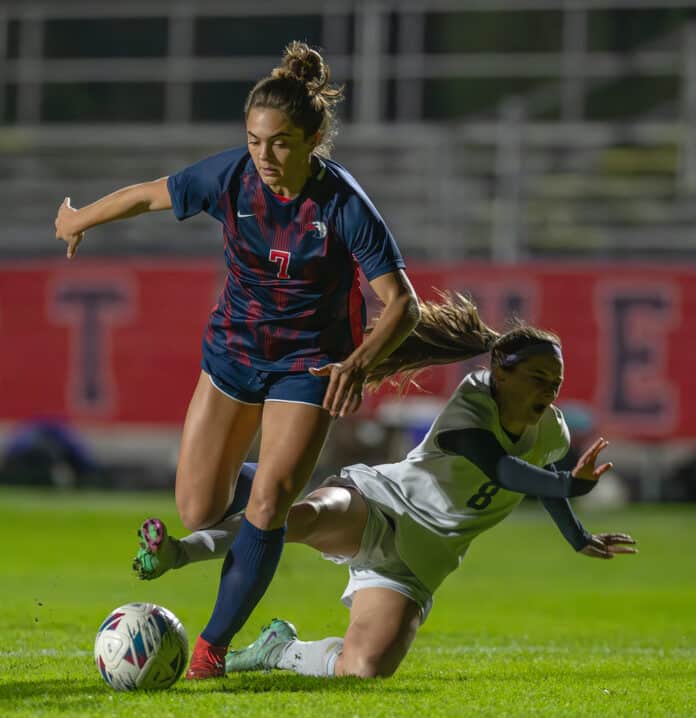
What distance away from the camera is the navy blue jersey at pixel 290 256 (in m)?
5.32

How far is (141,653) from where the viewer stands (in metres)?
5.08

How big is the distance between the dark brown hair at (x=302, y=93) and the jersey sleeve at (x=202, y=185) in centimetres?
24

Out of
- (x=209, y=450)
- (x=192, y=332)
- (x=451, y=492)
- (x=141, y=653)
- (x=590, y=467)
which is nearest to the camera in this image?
(x=141, y=653)

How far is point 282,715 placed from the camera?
15.0 ft

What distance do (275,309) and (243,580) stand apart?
3.32 feet

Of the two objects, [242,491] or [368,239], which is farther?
[242,491]

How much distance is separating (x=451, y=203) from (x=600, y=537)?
1446 cm

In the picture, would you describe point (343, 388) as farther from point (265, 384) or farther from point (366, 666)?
point (366, 666)

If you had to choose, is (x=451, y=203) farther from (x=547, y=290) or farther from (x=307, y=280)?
(x=307, y=280)

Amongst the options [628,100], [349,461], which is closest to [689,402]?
[349,461]

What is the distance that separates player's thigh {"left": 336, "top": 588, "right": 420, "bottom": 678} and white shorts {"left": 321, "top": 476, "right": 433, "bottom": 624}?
5 cm

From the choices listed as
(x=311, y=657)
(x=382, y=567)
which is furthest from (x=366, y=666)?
(x=382, y=567)

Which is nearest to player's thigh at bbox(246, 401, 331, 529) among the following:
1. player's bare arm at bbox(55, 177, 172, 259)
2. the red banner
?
player's bare arm at bbox(55, 177, 172, 259)

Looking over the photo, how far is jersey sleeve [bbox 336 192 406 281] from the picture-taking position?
5.23 m
